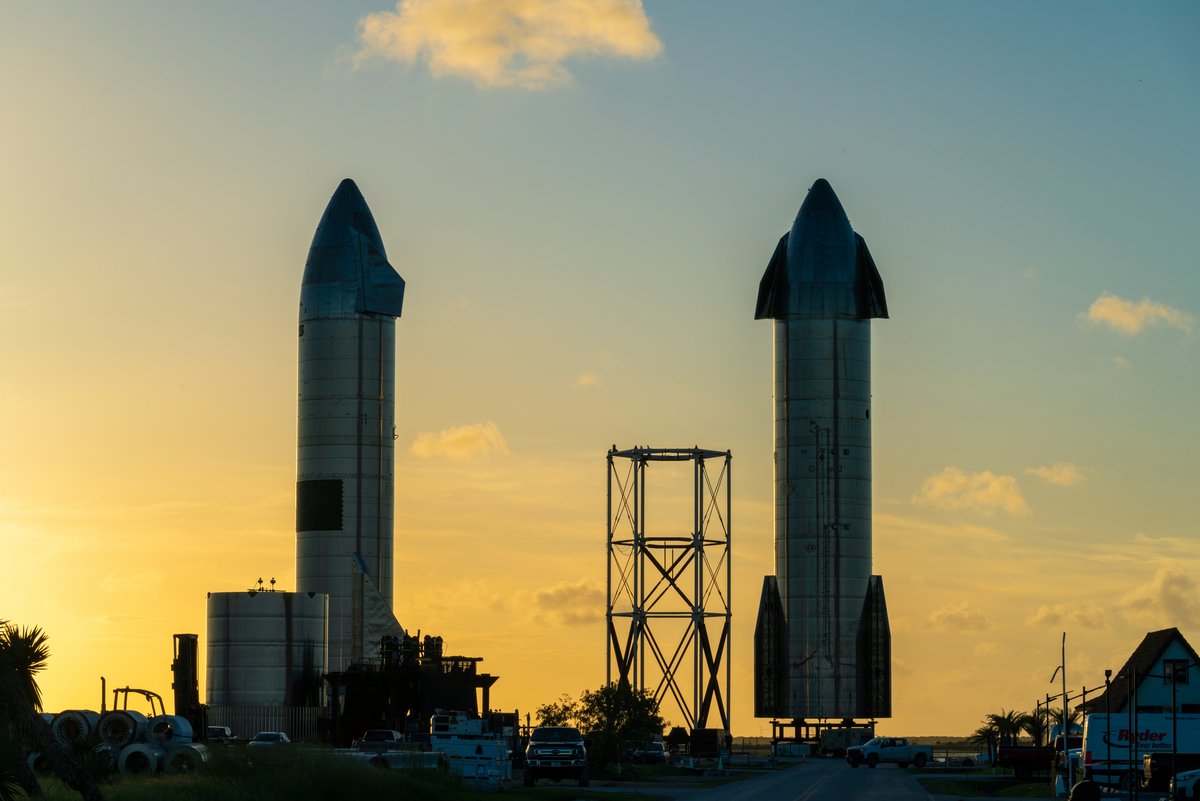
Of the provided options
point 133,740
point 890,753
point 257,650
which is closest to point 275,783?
point 133,740

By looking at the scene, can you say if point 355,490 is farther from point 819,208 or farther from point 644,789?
point 644,789

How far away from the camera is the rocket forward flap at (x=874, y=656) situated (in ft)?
442

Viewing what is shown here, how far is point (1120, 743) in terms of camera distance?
65688mm

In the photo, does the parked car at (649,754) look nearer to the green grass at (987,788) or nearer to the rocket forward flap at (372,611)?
the green grass at (987,788)

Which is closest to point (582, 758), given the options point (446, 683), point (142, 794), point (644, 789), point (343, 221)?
point (644, 789)

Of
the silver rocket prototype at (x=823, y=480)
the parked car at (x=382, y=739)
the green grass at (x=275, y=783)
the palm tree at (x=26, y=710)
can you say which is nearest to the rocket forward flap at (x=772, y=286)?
the silver rocket prototype at (x=823, y=480)

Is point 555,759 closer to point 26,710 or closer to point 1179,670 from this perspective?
point 26,710

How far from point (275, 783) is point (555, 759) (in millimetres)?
22870

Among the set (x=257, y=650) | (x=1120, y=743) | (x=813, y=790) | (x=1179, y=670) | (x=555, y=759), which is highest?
(x=257, y=650)

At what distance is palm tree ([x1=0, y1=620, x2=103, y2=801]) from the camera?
113ft

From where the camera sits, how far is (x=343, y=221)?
124m

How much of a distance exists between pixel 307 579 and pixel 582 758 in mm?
53177

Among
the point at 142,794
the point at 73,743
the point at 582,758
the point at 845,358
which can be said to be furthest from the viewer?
the point at 845,358

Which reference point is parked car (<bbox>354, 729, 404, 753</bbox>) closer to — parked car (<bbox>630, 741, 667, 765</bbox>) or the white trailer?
parked car (<bbox>630, 741, 667, 765</bbox>)
